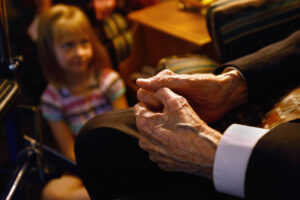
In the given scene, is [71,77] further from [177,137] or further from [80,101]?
[177,137]

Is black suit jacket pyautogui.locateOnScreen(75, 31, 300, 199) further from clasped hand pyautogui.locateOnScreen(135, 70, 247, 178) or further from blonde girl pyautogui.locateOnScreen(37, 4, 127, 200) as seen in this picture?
blonde girl pyautogui.locateOnScreen(37, 4, 127, 200)

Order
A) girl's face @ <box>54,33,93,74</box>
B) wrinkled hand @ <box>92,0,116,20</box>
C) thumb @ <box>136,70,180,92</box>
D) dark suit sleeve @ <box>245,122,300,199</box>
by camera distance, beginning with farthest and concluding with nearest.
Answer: wrinkled hand @ <box>92,0,116,20</box>
girl's face @ <box>54,33,93,74</box>
thumb @ <box>136,70,180,92</box>
dark suit sleeve @ <box>245,122,300,199</box>

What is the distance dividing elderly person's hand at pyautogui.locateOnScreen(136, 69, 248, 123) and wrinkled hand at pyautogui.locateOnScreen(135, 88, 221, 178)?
0.03 meters

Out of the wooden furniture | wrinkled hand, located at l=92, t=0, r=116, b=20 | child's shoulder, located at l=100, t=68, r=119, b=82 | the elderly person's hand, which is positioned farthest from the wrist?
wrinkled hand, located at l=92, t=0, r=116, b=20

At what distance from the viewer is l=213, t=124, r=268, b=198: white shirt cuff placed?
57 centimetres

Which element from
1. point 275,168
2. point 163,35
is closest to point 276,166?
point 275,168

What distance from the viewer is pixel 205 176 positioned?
63 centimetres

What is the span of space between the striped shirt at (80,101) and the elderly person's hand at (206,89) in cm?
74

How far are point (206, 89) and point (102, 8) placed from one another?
1.26 metres

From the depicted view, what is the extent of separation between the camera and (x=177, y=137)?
0.62 m

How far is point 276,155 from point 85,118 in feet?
3.17

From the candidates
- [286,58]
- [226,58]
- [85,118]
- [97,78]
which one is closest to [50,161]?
[85,118]

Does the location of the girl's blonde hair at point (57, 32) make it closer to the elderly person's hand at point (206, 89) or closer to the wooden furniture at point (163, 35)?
the wooden furniture at point (163, 35)

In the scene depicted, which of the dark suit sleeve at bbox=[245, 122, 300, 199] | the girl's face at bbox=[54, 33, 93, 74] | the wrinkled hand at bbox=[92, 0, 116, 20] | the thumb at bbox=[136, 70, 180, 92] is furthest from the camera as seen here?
the wrinkled hand at bbox=[92, 0, 116, 20]
